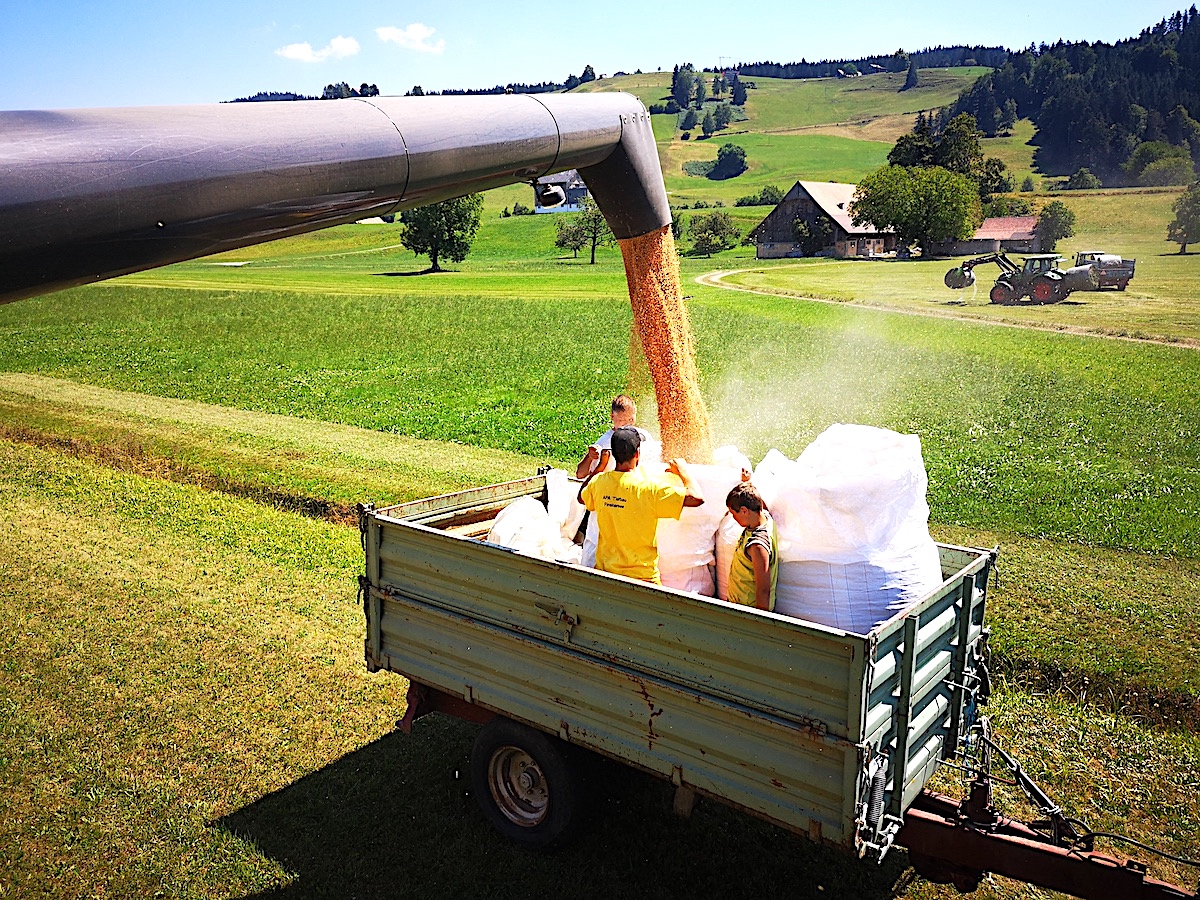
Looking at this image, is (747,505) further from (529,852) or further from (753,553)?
(529,852)

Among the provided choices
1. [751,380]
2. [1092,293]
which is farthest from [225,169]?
[1092,293]

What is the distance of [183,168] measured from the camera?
9.34 feet

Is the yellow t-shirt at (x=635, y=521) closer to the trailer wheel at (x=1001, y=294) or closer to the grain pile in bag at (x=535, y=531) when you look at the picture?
the grain pile in bag at (x=535, y=531)

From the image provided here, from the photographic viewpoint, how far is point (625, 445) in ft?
16.3

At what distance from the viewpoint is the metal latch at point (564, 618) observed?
4492 millimetres

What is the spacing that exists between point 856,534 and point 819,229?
44064 millimetres

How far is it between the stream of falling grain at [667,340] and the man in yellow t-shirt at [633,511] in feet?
4.82

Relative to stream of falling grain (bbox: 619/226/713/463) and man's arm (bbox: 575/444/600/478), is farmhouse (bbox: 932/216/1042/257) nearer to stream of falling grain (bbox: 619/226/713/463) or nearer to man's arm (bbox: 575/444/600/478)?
stream of falling grain (bbox: 619/226/713/463)

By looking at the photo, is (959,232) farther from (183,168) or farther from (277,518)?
(183,168)

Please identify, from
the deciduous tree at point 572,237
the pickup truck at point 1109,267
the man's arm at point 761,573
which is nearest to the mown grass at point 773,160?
the deciduous tree at point 572,237

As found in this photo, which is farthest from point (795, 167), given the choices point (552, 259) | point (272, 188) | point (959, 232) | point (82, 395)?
point (272, 188)

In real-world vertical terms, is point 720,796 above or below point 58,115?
below

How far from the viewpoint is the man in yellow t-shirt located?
15.7 feet

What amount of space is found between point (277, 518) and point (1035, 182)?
125 feet
